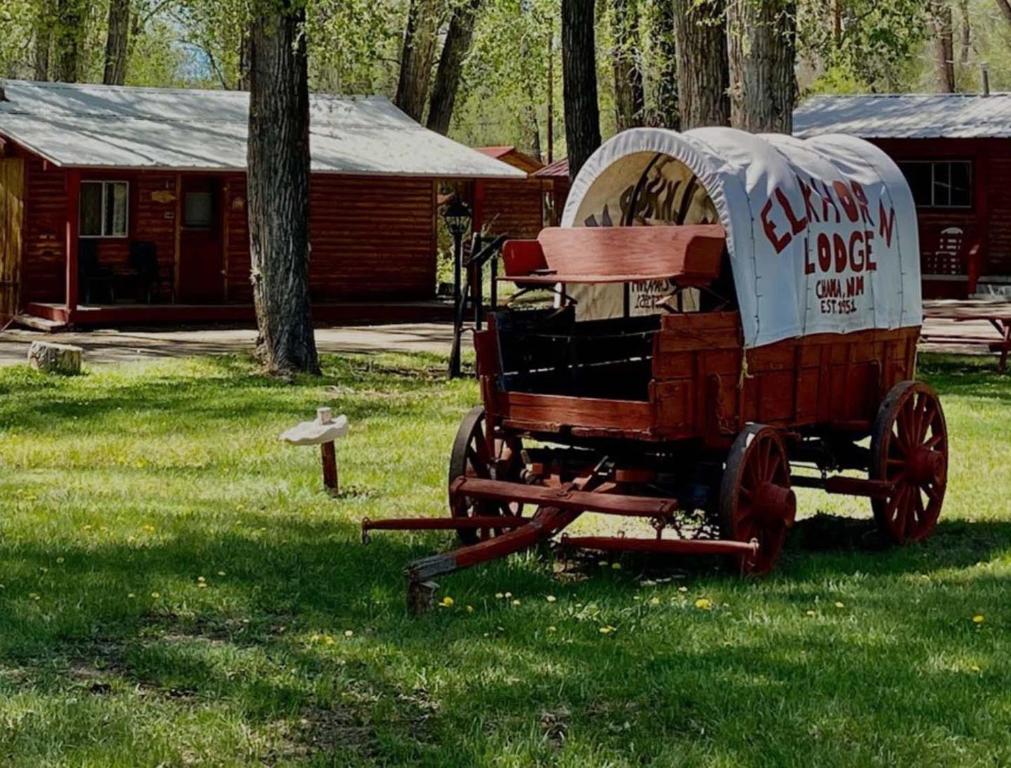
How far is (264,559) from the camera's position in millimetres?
9008

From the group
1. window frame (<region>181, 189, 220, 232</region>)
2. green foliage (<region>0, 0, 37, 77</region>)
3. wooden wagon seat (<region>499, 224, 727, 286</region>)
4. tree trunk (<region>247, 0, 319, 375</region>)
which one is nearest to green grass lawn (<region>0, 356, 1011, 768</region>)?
wooden wagon seat (<region>499, 224, 727, 286</region>)

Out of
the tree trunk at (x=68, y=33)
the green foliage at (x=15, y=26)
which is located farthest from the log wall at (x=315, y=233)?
the green foliage at (x=15, y=26)

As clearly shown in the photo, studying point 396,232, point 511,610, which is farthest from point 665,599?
point 396,232

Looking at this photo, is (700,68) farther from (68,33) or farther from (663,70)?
(68,33)

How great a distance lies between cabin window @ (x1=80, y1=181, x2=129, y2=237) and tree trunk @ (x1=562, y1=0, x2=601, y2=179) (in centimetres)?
968

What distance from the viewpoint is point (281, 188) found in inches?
765

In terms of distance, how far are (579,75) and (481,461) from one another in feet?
46.4

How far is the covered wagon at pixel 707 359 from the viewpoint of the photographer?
8727 mm

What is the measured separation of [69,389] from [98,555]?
32.0 feet

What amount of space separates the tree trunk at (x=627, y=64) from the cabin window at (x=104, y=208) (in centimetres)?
879

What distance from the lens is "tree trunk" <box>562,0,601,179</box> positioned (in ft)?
75.0

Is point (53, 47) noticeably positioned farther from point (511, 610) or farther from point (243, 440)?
point (511, 610)

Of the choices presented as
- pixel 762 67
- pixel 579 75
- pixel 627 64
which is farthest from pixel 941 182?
pixel 762 67

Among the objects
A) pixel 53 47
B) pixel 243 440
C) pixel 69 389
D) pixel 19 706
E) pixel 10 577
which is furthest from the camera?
pixel 53 47
